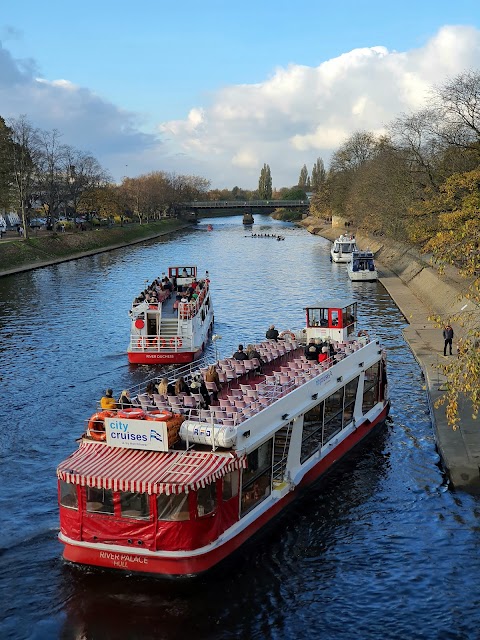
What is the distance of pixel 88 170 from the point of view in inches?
6713

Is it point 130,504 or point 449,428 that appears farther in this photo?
point 449,428

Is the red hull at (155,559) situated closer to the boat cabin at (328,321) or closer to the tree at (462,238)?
the tree at (462,238)

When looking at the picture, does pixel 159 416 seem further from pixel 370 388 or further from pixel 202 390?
pixel 370 388

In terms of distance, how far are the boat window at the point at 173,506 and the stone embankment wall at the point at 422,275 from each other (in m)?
16.3

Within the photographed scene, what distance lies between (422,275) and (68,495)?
59.7m

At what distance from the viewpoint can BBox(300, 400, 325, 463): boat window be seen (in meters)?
27.0

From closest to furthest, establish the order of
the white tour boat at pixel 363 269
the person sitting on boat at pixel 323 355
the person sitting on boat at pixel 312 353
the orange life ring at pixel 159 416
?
the orange life ring at pixel 159 416 < the person sitting on boat at pixel 323 355 < the person sitting on boat at pixel 312 353 < the white tour boat at pixel 363 269

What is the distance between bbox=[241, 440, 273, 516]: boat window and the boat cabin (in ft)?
41.7

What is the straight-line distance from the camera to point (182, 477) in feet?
65.3

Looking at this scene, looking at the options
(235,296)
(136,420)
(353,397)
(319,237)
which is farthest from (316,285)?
(319,237)

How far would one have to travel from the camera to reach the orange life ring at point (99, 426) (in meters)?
Answer: 22.2

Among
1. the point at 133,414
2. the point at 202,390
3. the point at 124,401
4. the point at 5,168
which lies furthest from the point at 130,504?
the point at 5,168

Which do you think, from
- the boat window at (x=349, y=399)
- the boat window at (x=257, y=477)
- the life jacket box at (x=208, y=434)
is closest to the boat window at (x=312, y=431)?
the boat window at (x=349, y=399)

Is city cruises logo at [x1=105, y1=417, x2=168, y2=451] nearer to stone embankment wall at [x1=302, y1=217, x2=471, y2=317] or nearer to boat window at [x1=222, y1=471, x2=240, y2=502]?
boat window at [x1=222, y1=471, x2=240, y2=502]
